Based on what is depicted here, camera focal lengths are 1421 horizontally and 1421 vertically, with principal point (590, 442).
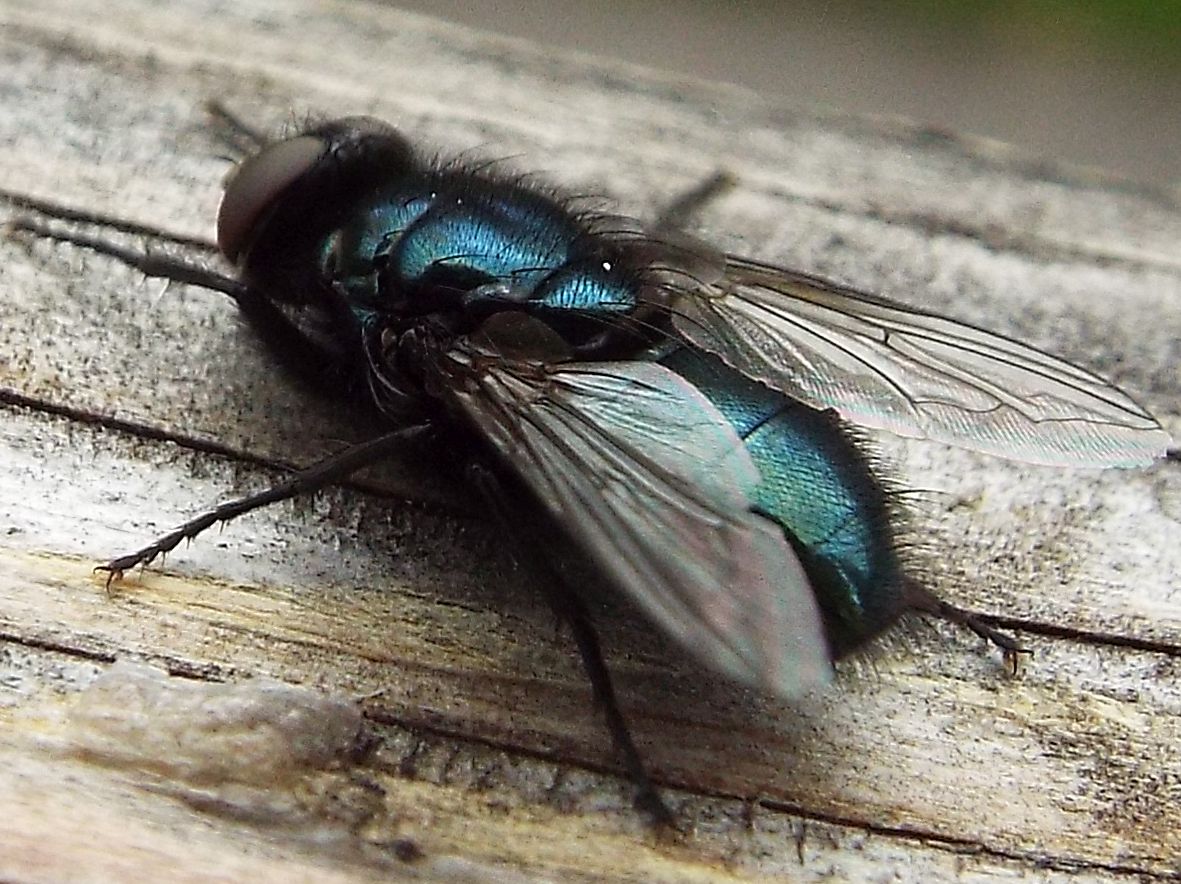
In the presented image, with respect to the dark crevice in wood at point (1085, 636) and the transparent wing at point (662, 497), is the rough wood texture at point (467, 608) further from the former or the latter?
the transparent wing at point (662, 497)

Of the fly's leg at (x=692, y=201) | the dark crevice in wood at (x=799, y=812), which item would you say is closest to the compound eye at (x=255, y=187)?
Result: the fly's leg at (x=692, y=201)

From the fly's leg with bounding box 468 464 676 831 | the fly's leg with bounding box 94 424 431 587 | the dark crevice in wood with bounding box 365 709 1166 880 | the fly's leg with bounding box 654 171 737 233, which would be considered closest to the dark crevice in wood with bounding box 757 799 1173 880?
the dark crevice in wood with bounding box 365 709 1166 880

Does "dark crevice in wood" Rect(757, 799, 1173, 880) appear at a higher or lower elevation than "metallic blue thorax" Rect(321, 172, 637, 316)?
lower

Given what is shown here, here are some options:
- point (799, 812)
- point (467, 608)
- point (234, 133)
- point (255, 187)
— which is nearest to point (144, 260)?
point (255, 187)

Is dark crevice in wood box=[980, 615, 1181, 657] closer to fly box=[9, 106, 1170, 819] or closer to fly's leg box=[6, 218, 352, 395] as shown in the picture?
fly box=[9, 106, 1170, 819]

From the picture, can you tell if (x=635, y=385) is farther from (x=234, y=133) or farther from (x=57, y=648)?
(x=234, y=133)

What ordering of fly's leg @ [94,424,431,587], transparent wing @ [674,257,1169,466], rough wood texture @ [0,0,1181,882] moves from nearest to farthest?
rough wood texture @ [0,0,1181,882] < fly's leg @ [94,424,431,587] < transparent wing @ [674,257,1169,466]

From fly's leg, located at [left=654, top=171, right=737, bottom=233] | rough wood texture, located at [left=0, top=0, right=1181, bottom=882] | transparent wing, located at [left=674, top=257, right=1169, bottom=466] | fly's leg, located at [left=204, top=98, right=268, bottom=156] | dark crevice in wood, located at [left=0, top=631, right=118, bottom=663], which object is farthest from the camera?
fly's leg, located at [left=654, top=171, right=737, bottom=233]
